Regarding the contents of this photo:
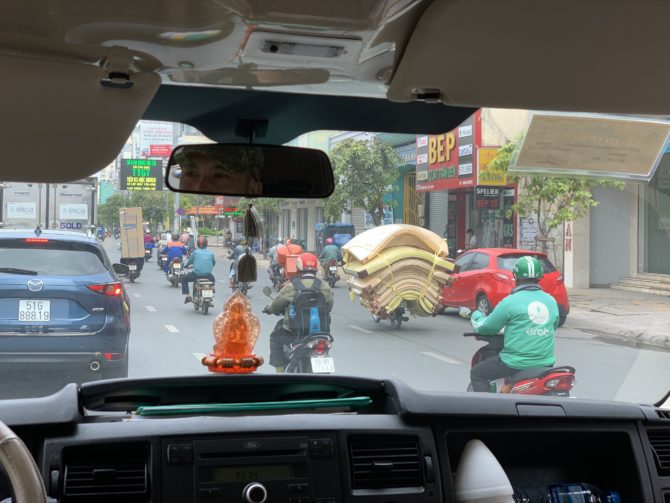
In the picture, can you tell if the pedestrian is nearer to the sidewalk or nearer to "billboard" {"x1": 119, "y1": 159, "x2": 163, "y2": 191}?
the sidewalk

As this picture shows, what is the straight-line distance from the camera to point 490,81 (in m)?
2.68

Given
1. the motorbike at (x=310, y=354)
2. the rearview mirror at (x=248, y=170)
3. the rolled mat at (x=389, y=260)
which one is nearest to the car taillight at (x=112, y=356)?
the motorbike at (x=310, y=354)

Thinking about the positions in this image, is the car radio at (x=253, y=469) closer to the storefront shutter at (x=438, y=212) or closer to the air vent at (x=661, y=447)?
the air vent at (x=661, y=447)

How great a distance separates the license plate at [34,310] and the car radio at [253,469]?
4679 mm

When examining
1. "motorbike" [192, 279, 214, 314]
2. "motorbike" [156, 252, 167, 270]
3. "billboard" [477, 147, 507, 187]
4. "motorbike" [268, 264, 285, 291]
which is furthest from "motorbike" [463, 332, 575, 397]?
"motorbike" [156, 252, 167, 270]

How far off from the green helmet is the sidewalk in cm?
33

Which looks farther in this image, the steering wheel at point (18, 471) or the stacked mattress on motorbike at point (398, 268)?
the stacked mattress on motorbike at point (398, 268)

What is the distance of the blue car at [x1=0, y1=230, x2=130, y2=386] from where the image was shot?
7.11 meters

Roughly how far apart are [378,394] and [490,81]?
119 cm

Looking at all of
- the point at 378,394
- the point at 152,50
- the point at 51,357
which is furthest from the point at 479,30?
the point at 51,357

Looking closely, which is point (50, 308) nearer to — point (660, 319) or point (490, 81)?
point (660, 319)

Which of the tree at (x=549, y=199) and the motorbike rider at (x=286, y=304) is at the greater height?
the tree at (x=549, y=199)

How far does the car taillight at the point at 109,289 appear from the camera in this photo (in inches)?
307

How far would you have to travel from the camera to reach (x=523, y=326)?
6809 millimetres
